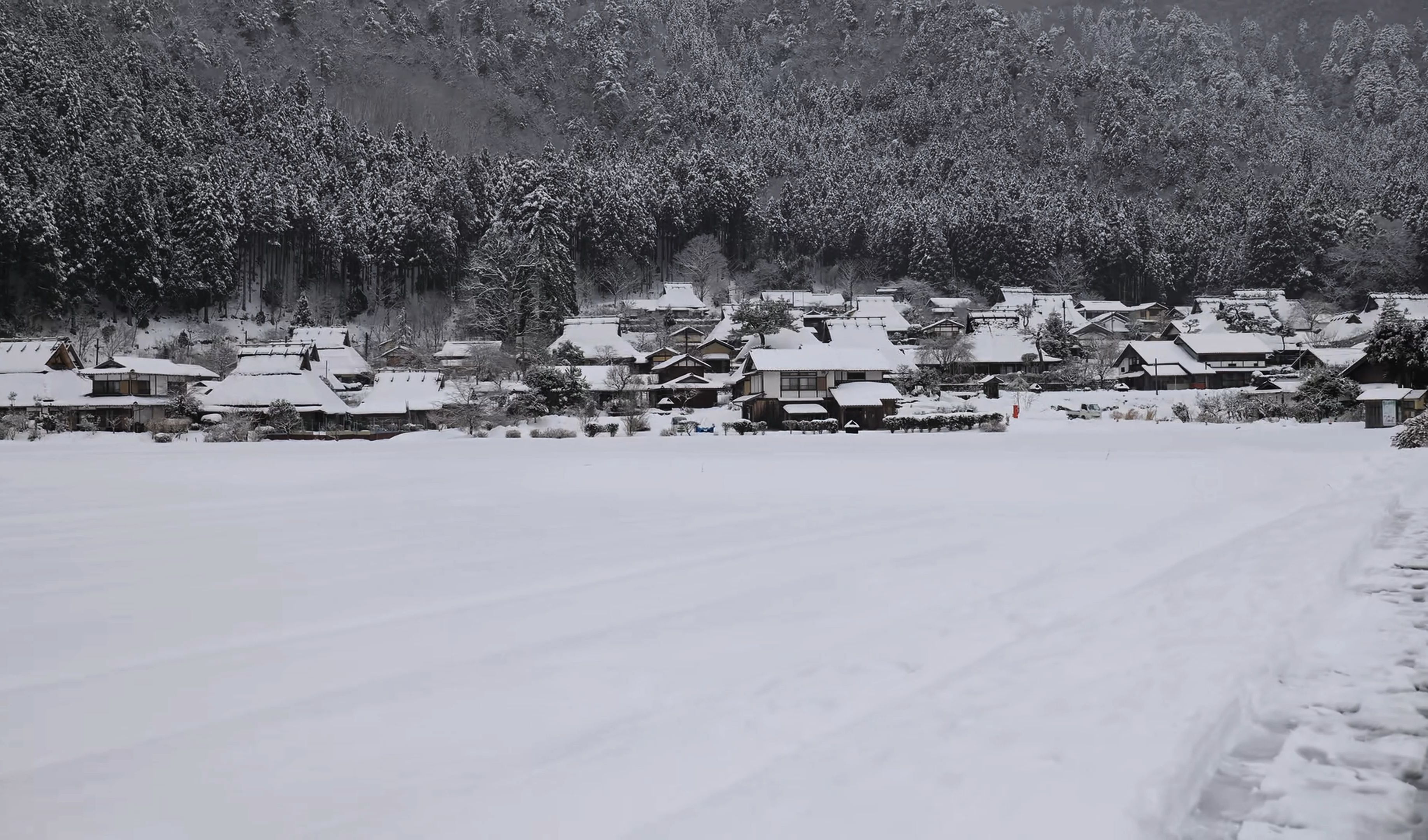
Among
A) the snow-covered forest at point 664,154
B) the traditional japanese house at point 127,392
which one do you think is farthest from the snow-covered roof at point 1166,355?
the traditional japanese house at point 127,392

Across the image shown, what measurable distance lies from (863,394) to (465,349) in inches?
1082

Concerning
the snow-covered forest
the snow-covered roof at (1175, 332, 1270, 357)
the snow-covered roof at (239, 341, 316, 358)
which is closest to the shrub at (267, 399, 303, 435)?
the snow-covered roof at (239, 341, 316, 358)

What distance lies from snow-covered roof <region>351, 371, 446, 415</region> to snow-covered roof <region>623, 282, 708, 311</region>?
27.2m

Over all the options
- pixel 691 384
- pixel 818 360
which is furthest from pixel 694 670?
pixel 691 384

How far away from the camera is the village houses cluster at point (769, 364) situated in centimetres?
4219

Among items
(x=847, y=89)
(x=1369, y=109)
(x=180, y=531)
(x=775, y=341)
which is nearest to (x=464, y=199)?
(x=775, y=341)

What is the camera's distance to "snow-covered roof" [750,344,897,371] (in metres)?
42.6

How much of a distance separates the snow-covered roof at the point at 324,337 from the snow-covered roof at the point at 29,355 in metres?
14.5

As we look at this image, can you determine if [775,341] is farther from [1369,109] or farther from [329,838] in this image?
[1369,109]

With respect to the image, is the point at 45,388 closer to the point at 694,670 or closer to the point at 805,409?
the point at 805,409

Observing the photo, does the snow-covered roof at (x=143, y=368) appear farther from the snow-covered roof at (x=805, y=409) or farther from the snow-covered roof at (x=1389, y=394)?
the snow-covered roof at (x=1389, y=394)

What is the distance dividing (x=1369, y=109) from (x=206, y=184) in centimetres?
17871

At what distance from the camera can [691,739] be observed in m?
3.79

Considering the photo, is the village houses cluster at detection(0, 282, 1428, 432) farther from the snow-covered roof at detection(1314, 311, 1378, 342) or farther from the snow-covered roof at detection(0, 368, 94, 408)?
the snow-covered roof at detection(1314, 311, 1378, 342)
